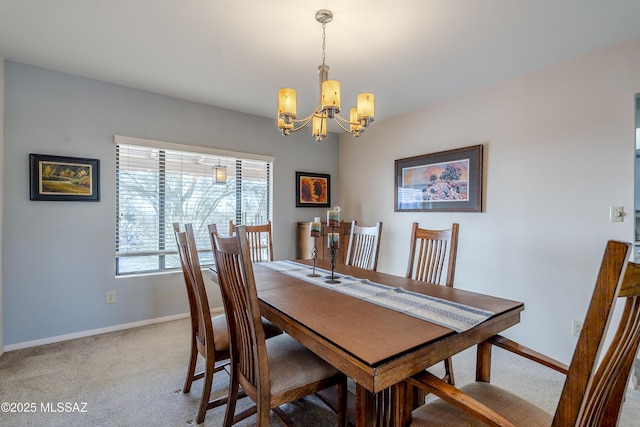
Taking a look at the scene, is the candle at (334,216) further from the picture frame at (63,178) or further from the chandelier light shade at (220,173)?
the picture frame at (63,178)

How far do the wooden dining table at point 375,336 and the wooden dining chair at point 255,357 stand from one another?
0.53ft

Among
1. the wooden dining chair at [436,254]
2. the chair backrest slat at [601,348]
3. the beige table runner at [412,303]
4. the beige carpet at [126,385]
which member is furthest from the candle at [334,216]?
the chair backrest slat at [601,348]

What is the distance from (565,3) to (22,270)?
4403 millimetres

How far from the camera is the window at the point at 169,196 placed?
121 inches

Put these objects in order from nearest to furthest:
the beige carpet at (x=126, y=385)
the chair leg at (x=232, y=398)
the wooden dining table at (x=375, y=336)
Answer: the wooden dining table at (x=375, y=336) < the chair leg at (x=232, y=398) < the beige carpet at (x=126, y=385)

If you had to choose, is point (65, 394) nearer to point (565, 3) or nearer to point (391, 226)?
point (391, 226)

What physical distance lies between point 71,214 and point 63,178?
33 centimetres

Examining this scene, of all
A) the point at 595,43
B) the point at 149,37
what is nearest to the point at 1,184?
the point at 149,37

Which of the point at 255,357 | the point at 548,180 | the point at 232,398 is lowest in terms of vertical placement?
the point at 232,398

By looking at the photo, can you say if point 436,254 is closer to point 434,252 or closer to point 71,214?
point 434,252

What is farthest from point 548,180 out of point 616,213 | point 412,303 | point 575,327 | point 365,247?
point 412,303

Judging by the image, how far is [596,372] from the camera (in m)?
0.74

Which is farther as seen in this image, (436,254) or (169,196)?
(169,196)

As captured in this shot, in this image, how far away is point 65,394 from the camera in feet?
6.36
